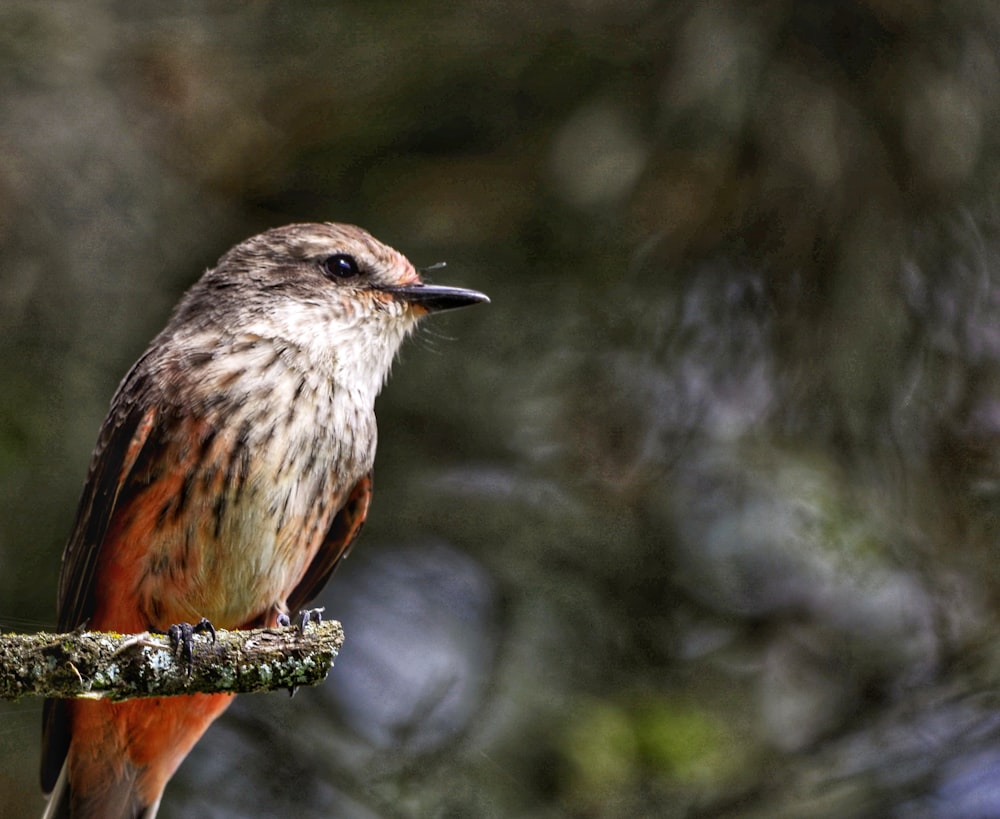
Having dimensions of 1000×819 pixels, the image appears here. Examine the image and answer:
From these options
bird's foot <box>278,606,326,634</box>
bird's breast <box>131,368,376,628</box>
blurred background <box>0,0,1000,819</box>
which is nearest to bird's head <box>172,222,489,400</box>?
bird's breast <box>131,368,376,628</box>

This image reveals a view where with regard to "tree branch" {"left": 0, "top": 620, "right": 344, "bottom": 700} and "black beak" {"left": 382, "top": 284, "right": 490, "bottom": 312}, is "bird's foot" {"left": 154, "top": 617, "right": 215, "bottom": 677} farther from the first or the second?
"black beak" {"left": 382, "top": 284, "right": 490, "bottom": 312}

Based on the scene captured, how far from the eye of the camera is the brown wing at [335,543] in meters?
4.23

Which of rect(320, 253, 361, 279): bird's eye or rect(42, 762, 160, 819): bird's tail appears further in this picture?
rect(320, 253, 361, 279): bird's eye

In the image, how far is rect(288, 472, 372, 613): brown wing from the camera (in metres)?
4.23

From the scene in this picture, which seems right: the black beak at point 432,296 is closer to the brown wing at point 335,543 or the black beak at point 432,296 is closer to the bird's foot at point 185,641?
the brown wing at point 335,543

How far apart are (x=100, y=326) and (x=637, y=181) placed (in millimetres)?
2452

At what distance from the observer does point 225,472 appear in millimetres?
3781

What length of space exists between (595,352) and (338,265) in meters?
1.90

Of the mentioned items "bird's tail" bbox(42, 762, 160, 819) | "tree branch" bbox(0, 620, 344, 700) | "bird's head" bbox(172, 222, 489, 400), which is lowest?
"bird's tail" bbox(42, 762, 160, 819)

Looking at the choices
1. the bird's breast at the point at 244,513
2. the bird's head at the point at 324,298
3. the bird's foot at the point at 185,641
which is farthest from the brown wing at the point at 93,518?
the bird's foot at the point at 185,641

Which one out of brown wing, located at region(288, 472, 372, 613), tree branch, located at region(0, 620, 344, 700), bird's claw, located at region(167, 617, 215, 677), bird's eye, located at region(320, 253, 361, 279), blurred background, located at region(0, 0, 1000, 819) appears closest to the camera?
tree branch, located at region(0, 620, 344, 700)

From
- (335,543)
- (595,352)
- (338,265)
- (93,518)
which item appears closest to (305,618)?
(93,518)

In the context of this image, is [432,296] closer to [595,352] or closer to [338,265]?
[338,265]

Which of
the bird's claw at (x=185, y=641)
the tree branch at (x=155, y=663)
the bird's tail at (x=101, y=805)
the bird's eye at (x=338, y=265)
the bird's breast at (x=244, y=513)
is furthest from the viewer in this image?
the bird's eye at (x=338, y=265)
